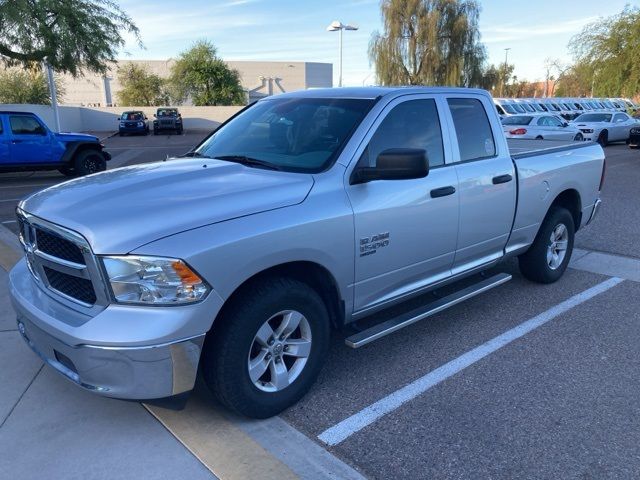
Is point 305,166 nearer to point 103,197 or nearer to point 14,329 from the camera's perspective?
point 103,197

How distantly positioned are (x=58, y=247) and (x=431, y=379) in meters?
2.47

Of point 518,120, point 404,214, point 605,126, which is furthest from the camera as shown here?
point 605,126

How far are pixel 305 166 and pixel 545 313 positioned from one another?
9.03ft

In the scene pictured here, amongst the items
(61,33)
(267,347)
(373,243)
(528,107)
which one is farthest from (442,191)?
(528,107)

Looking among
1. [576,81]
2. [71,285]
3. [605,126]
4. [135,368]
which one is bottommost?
[135,368]

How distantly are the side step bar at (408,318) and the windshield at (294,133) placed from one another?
1115mm

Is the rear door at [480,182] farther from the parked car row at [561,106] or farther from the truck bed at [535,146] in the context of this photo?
the parked car row at [561,106]

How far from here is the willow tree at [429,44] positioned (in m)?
41.3

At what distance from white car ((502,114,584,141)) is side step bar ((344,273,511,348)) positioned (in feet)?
52.1

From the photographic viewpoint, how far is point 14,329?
4.38 m

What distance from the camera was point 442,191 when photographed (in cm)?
393

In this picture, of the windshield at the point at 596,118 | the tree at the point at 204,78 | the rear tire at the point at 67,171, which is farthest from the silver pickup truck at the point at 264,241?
the tree at the point at 204,78

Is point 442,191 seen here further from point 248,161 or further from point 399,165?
point 248,161

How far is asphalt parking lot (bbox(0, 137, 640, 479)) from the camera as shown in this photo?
2.86 meters
